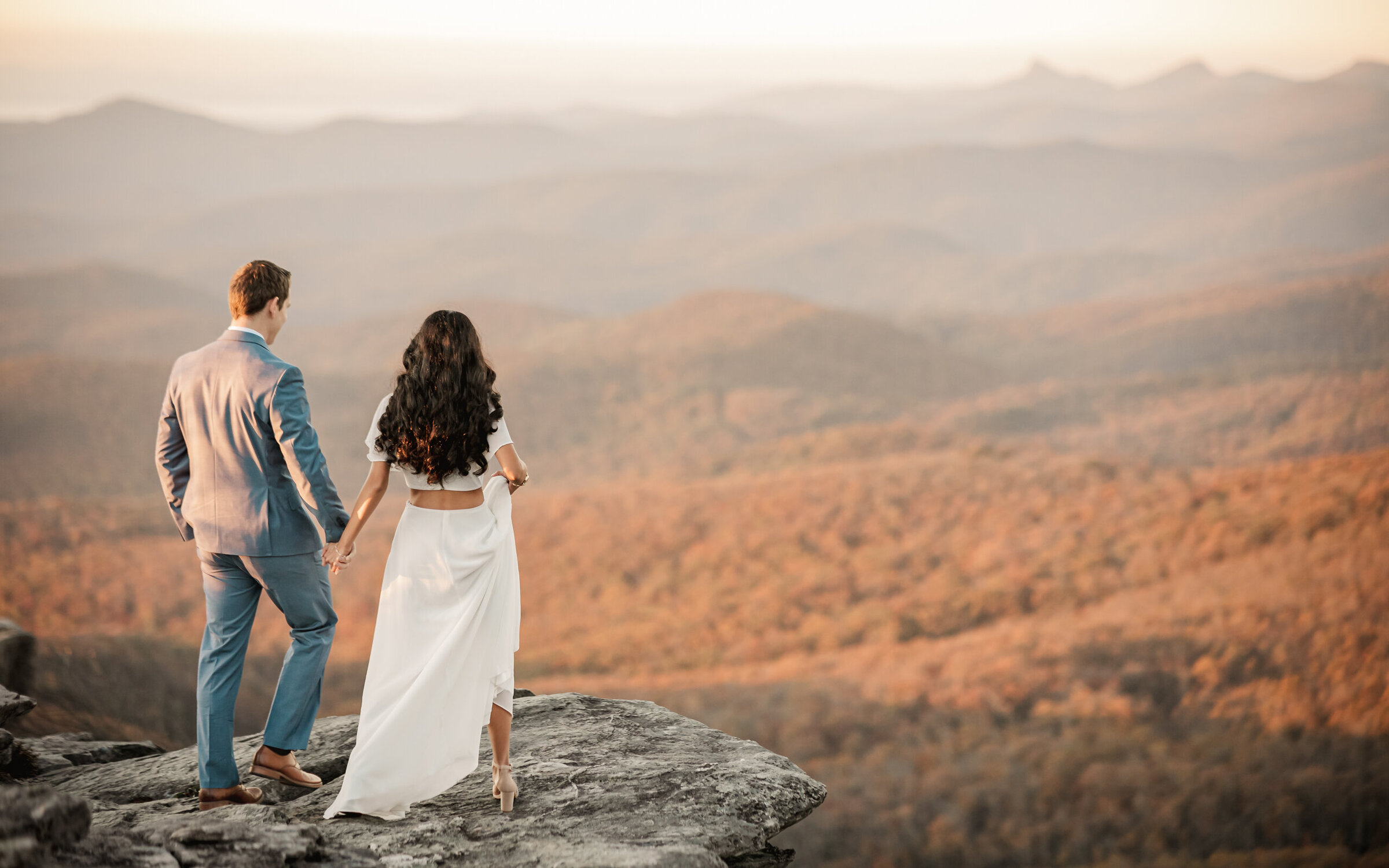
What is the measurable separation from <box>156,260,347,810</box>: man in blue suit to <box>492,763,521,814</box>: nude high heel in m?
0.98

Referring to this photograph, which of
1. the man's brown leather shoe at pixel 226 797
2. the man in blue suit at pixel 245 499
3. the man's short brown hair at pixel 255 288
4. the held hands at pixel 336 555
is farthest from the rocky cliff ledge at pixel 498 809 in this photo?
the man's short brown hair at pixel 255 288

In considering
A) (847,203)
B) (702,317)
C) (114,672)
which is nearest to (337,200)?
(847,203)

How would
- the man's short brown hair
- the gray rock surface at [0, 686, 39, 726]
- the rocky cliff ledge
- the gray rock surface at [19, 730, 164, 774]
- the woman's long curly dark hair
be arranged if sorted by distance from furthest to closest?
1. the gray rock surface at [19, 730, 164, 774]
2. the gray rock surface at [0, 686, 39, 726]
3. the man's short brown hair
4. the woman's long curly dark hair
5. the rocky cliff ledge

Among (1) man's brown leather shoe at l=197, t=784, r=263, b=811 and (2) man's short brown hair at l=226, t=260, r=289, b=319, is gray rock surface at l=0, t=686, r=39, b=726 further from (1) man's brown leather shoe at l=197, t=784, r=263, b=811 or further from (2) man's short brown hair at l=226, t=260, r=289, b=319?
(2) man's short brown hair at l=226, t=260, r=289, b=319

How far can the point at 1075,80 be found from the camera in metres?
155

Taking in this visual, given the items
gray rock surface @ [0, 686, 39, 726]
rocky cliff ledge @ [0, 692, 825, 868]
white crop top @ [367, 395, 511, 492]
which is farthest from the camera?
gray rock surface @ [0, 686, 39, 726]

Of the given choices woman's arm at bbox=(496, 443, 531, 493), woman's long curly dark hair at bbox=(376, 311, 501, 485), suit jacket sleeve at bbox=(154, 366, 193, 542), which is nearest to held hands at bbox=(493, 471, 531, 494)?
woman's arm at bbox=(496, 443, 531, 493)

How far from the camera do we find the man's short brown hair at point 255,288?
4.56 meters

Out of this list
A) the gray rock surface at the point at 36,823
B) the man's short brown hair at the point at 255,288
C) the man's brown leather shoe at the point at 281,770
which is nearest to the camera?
the gray rock surface at the point at 36,823

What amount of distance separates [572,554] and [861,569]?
6.79 m

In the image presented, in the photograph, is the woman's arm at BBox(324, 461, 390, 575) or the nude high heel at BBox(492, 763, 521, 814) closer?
the woman's arm at BBox(324, 461, 390, 575)

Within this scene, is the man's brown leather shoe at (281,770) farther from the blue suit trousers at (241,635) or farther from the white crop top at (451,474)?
the white crop top at (451,474)

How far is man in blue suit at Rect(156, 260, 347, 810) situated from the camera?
14.9 ft

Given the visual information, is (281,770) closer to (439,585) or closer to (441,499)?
(439,585)
